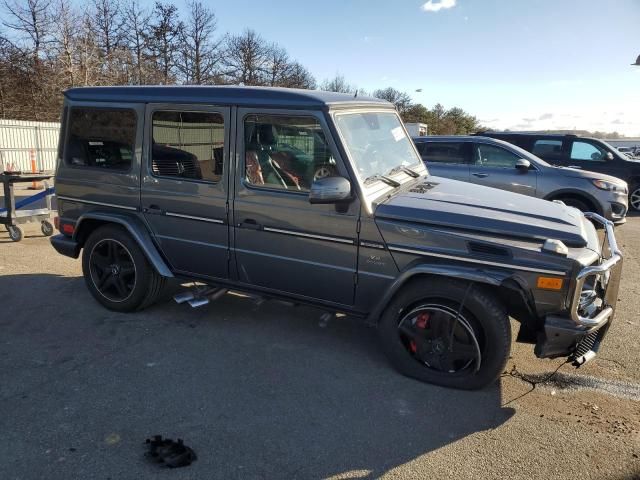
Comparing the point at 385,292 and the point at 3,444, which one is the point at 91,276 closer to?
the point at 3,444

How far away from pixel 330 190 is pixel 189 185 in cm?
147

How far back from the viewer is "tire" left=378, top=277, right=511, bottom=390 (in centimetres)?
332

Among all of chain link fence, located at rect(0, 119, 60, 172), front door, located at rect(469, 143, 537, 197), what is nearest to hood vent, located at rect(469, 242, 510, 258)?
front door, located at rect(469, 143, 537, 197)

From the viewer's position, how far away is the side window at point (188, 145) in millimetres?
4055

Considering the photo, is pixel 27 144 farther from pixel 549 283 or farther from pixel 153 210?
pixel 549 283

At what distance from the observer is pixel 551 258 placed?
310 centimetres

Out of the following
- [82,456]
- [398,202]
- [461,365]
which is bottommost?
[82,456]

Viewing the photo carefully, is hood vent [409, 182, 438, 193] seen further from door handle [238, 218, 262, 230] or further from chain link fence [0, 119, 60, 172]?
chain link fence [0, 119, 60, 172]

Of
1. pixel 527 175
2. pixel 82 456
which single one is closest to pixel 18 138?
pixel 527 175

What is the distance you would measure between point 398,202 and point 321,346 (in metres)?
1.46

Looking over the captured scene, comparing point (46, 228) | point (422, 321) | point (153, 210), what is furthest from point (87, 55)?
point (422, 321)

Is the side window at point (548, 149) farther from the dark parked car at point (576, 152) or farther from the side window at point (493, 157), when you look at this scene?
the side window at point (493, 157)

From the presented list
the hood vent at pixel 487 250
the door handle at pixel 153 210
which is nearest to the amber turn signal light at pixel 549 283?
the hood vent at pixel 487 250

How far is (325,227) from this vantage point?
368cm
